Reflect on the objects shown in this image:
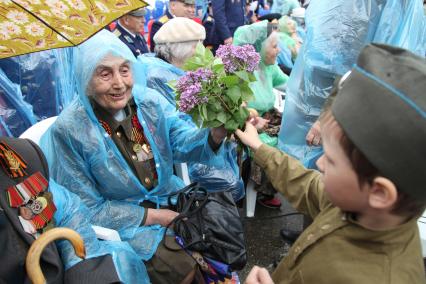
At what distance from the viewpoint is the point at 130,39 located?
4332mm

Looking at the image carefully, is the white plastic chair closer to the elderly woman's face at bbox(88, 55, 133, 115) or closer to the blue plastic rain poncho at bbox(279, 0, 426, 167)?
the elderly woman's face at bbox(88, 55, 133, 115)

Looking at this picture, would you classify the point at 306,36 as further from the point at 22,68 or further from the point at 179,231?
the point at 22,68

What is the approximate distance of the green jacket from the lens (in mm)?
882

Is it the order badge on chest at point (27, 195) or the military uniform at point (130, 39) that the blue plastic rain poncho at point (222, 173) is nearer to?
the order badge on chest at point (27, 195)

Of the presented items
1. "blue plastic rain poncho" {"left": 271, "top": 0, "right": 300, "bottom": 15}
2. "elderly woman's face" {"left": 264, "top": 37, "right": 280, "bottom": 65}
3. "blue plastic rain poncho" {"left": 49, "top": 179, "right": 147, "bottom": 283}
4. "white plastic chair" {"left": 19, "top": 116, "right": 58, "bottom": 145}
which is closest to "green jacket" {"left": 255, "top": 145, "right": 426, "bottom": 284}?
"blue plastic rain poncho" {"left": 49, "top": 179, "right": 147, "bottom": 283}

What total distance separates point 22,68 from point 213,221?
2.30 m

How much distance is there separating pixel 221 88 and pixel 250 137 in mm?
279

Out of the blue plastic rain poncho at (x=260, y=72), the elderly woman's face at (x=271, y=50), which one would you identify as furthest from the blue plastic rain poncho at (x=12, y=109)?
the elderly woman's face at (x=271, y=50)

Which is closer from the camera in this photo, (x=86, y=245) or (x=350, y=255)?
(x=350, y=255)

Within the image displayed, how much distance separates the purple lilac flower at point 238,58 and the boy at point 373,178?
83 centimetres

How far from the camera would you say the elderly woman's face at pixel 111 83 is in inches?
72.6

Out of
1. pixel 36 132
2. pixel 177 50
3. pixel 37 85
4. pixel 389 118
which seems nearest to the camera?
pixel 389 118

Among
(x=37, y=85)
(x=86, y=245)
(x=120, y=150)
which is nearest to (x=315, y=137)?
(x=120, y=150)

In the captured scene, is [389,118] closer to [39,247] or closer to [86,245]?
[39,247]
